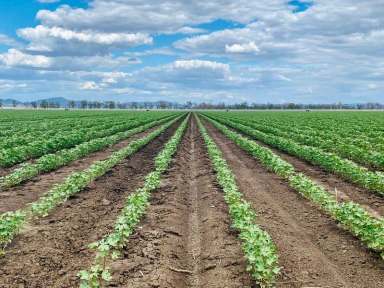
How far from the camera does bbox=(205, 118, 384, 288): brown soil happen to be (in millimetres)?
7004

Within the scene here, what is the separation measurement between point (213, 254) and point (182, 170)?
32.6 feet

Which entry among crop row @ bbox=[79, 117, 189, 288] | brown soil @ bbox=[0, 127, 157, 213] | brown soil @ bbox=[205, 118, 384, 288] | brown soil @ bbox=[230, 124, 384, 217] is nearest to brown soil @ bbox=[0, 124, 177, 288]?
crop row @ bbox=[79, 117, 189, 288]

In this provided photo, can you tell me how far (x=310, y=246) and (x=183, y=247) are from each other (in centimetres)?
248

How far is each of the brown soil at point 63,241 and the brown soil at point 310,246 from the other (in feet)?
11.7

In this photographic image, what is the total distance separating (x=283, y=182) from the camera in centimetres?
1522

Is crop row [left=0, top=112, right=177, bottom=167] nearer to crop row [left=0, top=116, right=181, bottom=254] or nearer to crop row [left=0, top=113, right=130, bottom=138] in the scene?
crop row [left=0, top=113, right=130, bottom=138]

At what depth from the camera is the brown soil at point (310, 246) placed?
700cm

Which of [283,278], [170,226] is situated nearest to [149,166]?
[170,226]

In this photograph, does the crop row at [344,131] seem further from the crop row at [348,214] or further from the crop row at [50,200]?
the crop row at [50,200]

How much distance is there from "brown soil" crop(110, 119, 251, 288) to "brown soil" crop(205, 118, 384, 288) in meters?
0.89

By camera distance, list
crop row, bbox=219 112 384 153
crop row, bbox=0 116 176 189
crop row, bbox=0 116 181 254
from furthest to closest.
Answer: crop row, bbox=219 112 384 153 → crop row, bbox=0 116 176 189 → crop row, bbox=0 116 181 254

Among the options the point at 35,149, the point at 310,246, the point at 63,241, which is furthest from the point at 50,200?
the point at 35,149

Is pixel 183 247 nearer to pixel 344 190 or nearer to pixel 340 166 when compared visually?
pixel 344 190

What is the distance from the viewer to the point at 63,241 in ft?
28.9
